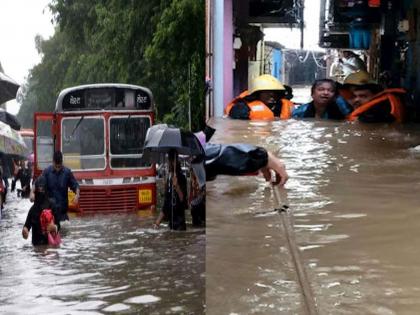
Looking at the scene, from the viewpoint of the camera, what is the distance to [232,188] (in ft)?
13.3

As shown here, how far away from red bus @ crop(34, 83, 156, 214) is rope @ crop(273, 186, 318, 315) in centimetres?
1006

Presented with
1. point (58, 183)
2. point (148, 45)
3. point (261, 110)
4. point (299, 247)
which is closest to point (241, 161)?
point (299, 247)

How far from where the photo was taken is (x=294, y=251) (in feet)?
9.05

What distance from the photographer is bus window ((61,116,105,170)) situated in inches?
543

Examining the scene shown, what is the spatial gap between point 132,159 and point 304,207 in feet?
34.7

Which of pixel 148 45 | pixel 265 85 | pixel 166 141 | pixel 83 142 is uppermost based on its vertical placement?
pixel 148 45

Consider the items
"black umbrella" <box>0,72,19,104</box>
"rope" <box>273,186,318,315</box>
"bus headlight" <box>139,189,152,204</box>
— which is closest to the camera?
"rope" <box>273,186,318,315</box>

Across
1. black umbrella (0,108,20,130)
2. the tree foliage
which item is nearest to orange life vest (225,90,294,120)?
the tree foliage

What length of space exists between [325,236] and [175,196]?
7745 millimetres

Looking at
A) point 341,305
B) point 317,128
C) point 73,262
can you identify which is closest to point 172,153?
point 73,262

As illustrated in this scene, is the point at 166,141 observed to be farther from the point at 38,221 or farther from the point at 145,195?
the point at 145,195

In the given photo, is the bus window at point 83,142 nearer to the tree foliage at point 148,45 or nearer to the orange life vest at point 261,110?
the tree foliage at point 148,45

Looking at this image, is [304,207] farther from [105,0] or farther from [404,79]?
[105,0]

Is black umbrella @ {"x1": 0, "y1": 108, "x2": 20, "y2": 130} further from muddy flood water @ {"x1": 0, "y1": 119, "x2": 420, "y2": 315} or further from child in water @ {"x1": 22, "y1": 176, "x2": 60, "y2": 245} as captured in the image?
muddy flood water @ {"x1": 0, "y1": 119, "x2": 420, "y2": 315}
